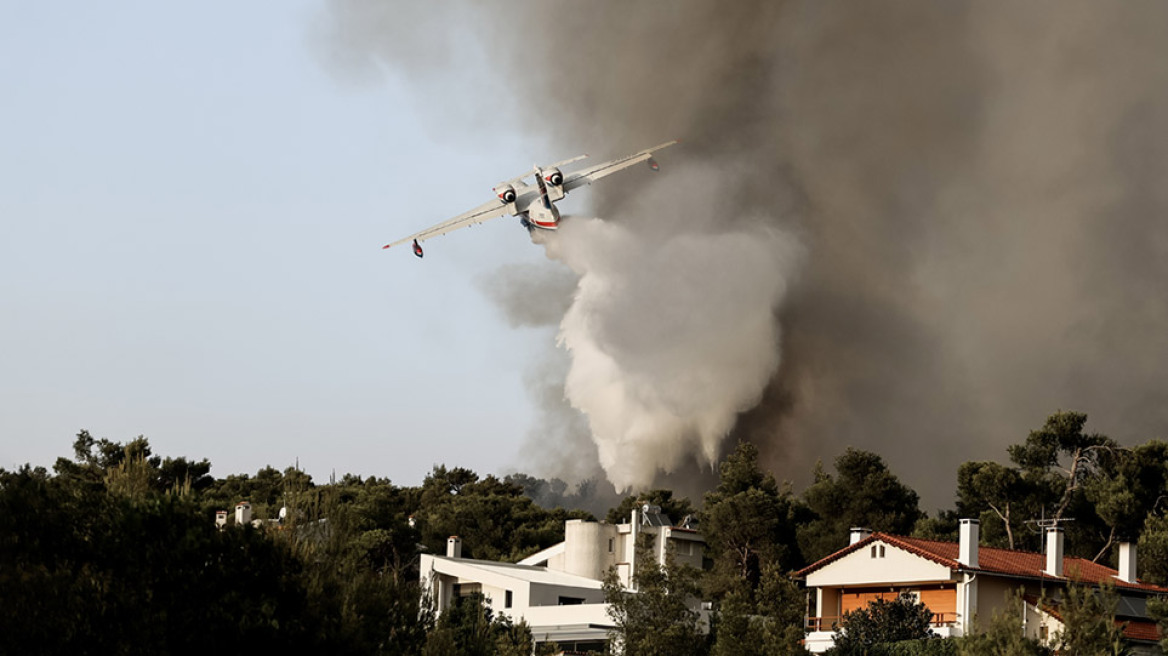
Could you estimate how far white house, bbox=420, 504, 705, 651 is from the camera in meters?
70.9

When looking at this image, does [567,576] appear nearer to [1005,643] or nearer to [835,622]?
[835,622]

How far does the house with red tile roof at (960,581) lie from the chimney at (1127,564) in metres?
0.04

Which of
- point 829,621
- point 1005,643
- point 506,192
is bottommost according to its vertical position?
point 1005,643

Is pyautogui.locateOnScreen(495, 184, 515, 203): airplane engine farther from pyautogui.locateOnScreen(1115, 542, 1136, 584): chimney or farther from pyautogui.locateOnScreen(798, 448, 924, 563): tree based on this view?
pyautogui.locateOnScreen(1115, 542, 1136, 584): chimney

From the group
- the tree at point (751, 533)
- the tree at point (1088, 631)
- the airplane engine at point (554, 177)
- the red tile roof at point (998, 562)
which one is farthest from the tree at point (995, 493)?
the tree at point (1088, 631)

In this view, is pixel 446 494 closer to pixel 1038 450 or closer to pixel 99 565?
pixel 1038 450

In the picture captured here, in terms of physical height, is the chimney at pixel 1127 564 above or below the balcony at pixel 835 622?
above

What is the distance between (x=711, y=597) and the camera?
81.9 m

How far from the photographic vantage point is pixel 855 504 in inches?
3538

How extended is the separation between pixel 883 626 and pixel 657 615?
8.53 meters

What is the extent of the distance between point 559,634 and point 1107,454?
36.6 metres

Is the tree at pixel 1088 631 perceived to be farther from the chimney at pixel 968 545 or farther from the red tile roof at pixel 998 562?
the chimney at pixel 968 545

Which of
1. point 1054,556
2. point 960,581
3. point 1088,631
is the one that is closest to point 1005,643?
point 1088,631

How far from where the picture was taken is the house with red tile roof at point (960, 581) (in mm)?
57156
